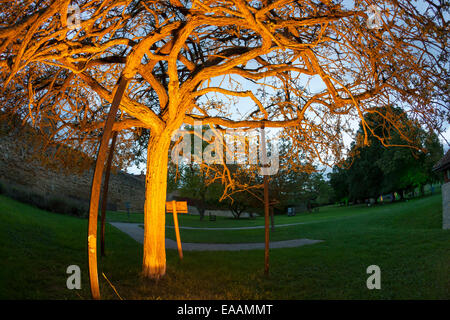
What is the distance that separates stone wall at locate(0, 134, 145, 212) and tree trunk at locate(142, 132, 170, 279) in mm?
4730

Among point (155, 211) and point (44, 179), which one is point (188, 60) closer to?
point (155, 211)

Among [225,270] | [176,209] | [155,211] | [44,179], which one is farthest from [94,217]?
[44,179]

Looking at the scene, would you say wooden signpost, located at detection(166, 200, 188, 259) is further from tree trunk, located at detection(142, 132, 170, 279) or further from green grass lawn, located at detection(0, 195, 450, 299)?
tree trunk, located at detection(142, 132, 170, 279)

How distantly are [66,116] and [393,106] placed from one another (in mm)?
8228

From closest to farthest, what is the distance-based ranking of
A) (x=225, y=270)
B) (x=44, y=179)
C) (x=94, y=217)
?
(x=94, y=217) → (x=225, y=270) → (x=44, y=179)

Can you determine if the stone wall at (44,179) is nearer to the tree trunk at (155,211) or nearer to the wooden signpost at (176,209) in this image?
Answer: the wooden signpost at (176,209)

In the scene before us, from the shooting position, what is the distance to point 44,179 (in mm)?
17281

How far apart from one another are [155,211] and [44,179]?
1526cm

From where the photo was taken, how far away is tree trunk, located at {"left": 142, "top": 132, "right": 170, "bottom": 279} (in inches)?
214

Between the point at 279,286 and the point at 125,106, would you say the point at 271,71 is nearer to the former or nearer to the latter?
the point at 125,106

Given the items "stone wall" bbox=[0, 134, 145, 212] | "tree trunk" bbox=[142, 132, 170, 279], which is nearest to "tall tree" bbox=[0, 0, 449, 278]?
"tree trunk" bbox=[142, 132, 170, 279]

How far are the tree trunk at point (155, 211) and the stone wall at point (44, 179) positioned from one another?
473cm

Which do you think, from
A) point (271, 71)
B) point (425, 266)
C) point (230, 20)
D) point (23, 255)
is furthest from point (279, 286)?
point (23, 255)

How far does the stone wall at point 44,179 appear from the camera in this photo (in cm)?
1481
